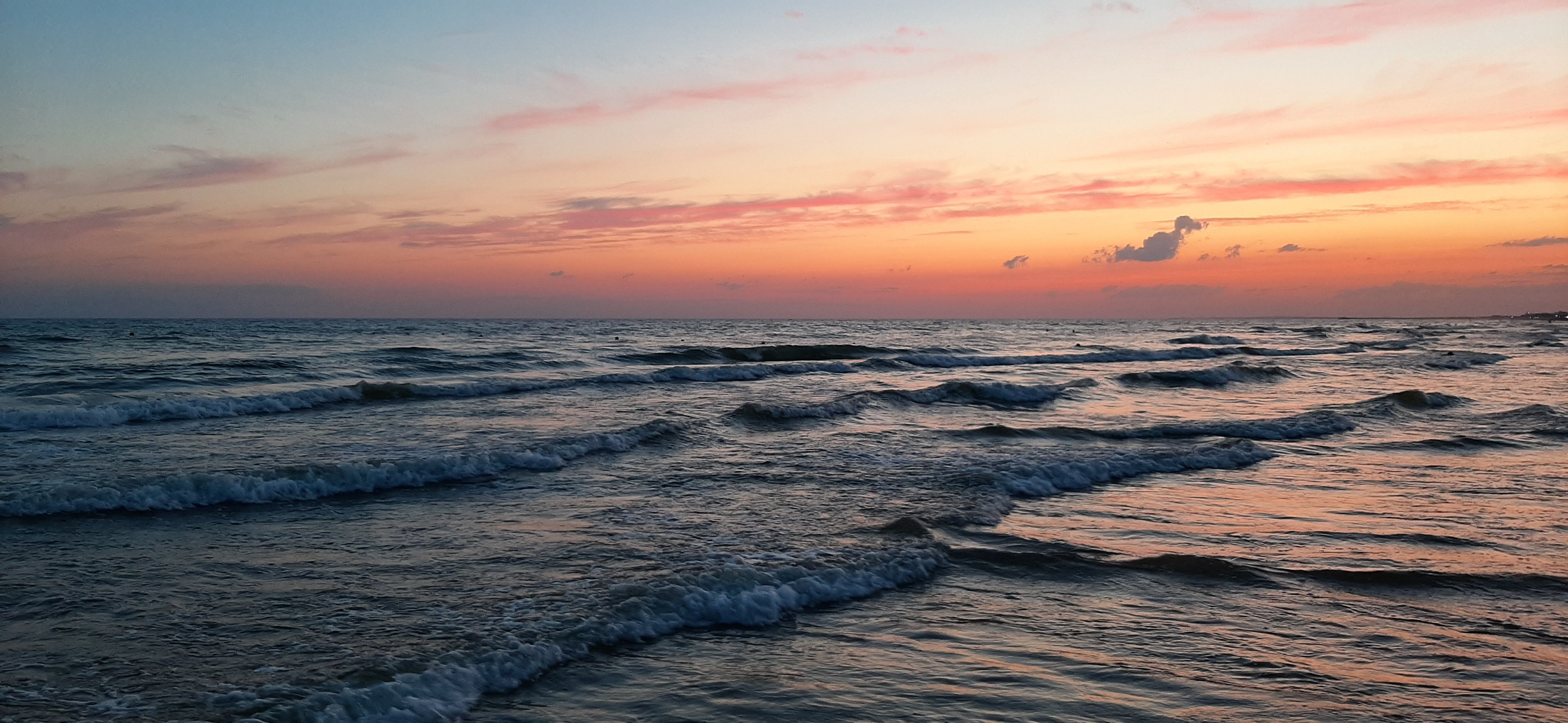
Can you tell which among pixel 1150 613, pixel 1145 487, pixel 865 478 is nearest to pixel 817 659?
pixel 1150 613

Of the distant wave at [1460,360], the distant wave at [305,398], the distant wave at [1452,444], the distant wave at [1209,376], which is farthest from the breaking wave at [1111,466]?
the distant wave at [1460,360]

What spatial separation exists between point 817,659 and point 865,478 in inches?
253

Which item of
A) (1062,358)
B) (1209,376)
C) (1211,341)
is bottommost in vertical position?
(1209,376)

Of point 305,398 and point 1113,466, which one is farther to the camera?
point 305,398

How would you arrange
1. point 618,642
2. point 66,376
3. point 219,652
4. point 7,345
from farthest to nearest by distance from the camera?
point 7,345 → point 66,376 → point 618,642 → point 219,652

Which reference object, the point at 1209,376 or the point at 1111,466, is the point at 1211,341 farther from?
the point at 1111,466

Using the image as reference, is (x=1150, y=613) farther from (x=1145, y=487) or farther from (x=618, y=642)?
(x=1145, y=487)

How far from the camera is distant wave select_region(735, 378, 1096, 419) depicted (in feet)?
65.3

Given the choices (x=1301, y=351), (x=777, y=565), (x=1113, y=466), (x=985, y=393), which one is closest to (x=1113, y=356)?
(x=1301, y=351)

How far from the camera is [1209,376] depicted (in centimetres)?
3128

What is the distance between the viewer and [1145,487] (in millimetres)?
11789

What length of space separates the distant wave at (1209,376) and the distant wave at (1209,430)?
1194 centimetres

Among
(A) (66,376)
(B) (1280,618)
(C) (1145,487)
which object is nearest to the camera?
(B) (1280,618)

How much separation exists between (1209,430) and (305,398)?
20.1 m
